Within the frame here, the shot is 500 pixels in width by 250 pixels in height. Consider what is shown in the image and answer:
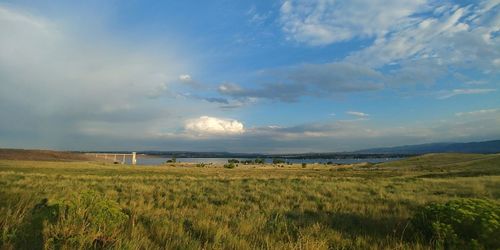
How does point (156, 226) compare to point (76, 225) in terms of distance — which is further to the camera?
point (156, 226)

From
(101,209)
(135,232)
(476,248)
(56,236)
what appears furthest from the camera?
(101,209)

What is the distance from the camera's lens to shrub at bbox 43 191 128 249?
5887mm

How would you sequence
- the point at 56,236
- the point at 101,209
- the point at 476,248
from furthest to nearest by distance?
the point at 101,209, the point at 476,248, the point at 56,236

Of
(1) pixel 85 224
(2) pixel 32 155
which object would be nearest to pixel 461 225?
(1) pixel 85 224

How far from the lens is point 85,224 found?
271 inches

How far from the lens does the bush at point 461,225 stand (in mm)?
7105

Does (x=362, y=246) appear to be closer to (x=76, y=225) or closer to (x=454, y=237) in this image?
(x=454, y=237)

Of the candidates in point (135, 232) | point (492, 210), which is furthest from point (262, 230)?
point (492, 210)

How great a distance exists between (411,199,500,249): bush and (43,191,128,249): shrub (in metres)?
5.47

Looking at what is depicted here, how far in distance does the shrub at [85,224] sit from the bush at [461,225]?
547cm

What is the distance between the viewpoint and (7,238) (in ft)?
19.9

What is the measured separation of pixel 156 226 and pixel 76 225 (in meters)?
1.80

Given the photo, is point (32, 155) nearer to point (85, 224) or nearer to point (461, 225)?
point (85, 224)

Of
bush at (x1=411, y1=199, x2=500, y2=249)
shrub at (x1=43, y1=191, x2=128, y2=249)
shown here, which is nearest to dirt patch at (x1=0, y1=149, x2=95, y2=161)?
shrub at (x1=43, y1=191, x2=128, y2=249)
